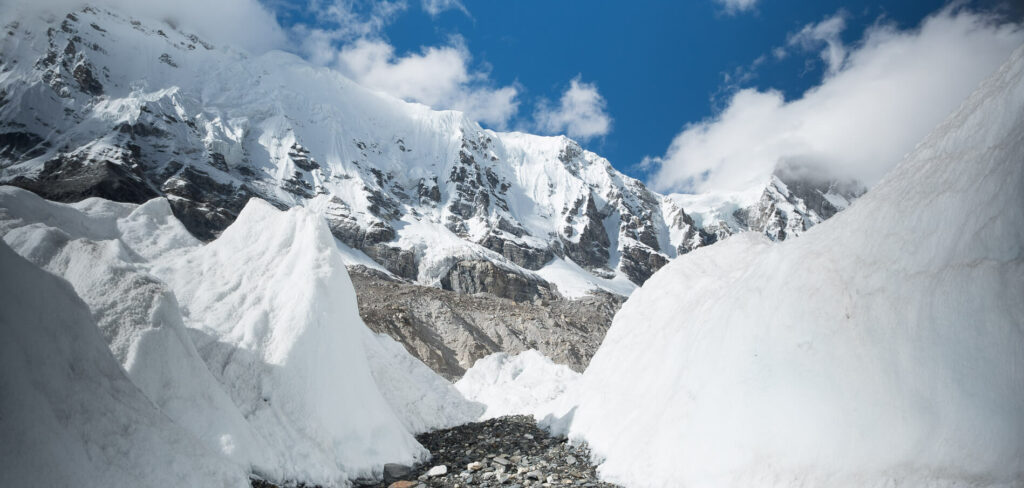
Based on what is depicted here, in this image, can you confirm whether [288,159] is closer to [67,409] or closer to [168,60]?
[168,60]

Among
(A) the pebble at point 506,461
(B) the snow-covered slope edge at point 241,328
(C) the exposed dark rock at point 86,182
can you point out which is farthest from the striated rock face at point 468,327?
(C) the exposed dark rock at point 86,182

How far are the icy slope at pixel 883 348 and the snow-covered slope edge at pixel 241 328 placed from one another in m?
5.97

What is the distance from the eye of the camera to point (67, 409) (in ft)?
16.7

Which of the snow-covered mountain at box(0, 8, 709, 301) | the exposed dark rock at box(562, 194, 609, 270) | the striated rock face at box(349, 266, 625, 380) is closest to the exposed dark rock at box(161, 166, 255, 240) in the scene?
the snow-covered mountain at box(0, 8, 709, 301)

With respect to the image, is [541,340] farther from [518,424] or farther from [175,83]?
[175,83]

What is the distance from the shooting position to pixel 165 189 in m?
101

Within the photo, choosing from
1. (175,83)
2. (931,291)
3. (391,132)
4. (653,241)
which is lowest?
(931,291)

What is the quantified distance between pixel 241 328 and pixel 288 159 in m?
146

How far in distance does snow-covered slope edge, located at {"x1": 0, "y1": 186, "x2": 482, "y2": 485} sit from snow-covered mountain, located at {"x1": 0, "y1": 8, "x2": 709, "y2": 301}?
8757cm

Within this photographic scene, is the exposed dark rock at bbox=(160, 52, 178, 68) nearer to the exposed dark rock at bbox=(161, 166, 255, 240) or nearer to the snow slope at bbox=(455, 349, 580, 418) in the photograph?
the exposed dark rock at bbox=(161, 166, 255, 240)

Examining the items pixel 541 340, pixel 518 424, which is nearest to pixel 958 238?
pixel 518 424

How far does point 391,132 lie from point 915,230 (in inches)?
7394

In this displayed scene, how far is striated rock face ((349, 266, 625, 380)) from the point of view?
148 ft

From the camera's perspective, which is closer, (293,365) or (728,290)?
(728,290)
